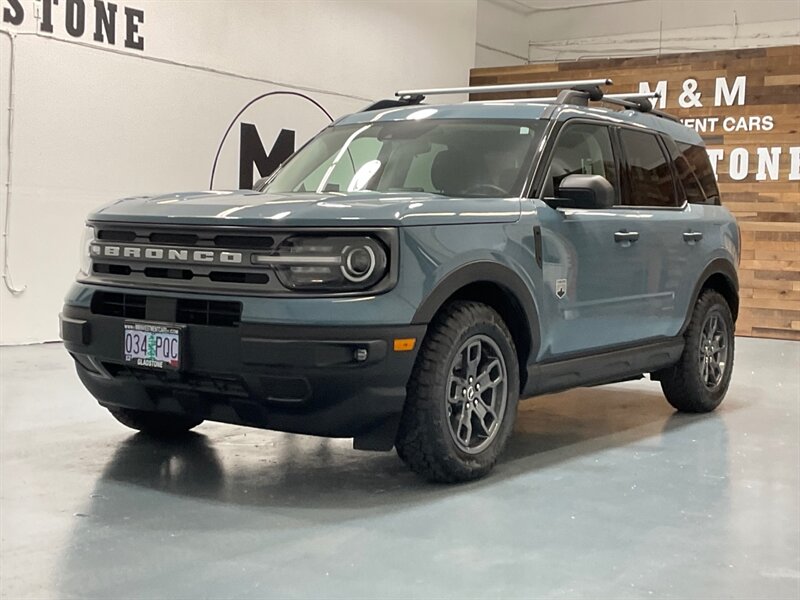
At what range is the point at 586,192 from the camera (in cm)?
417

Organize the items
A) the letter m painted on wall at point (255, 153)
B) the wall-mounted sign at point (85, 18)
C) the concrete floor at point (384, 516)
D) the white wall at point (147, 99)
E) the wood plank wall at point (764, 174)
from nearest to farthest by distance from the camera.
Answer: the concrete floor at point (384, 516) → the wall-mounted sign at point (85, 18) → the white wall at point (147, 99) → the letter m painted on wall at point (255, 153) → the wood plank wall at point (764, 174)

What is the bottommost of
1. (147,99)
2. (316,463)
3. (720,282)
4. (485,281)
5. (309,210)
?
(316,463)

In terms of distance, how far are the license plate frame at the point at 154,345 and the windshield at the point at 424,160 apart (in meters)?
1.22

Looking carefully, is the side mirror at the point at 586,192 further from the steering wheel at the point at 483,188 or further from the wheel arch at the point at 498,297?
the wheel arch at the point at 498,297

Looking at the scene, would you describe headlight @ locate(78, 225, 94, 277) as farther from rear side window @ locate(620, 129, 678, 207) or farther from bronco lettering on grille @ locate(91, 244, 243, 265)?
rear side window @ locate(620, 129, 678, 207)

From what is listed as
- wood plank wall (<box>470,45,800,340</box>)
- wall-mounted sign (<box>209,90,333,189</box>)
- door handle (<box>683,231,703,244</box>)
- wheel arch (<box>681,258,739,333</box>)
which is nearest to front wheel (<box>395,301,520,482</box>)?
door handle (<box>683,231,703,244</box>)

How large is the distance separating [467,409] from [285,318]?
0.86m

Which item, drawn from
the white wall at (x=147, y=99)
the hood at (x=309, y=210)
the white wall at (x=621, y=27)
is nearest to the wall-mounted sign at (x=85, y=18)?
the white wall at (x=147, y=99)

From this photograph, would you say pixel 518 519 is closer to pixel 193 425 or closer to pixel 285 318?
pixel 285 318

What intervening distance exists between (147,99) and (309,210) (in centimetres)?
600

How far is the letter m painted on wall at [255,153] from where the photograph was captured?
10.0 meters

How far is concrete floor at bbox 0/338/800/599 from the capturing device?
278 centimetres

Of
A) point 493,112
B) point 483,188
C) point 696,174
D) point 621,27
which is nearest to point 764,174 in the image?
point 621,27

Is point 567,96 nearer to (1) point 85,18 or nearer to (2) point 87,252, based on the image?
(2) point 87,252
